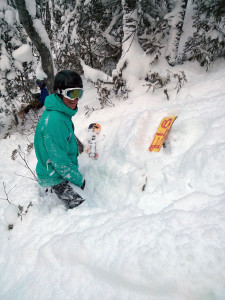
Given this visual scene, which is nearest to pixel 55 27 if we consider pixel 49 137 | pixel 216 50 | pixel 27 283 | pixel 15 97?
pixel 15 97

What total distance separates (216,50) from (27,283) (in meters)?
6.32

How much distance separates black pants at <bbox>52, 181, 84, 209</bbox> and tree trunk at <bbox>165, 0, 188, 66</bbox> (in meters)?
4.95

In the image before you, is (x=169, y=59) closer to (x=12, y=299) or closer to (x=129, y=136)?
(x=129, y=136)

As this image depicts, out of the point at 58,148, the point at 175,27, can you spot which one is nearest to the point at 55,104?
the point at 58,148

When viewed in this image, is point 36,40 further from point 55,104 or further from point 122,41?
point 122,41

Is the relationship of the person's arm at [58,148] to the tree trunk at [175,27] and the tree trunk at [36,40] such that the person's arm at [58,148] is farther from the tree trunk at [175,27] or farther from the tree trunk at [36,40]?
the tree trunk at [175,27]

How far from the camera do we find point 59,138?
2477 mm

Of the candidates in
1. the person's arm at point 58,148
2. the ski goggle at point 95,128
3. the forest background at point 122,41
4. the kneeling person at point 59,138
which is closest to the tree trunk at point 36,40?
the forest background at point 122,41

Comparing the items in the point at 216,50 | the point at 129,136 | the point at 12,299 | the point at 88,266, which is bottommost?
the point at 12,299

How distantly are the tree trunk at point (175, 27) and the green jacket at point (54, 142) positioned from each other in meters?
4.37

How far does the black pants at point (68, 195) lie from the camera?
2.76 meters

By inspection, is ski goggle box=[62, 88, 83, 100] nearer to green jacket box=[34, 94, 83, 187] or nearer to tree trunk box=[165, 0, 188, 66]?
green jacket box=[34, 94, 83, 187]

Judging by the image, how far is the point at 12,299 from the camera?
1767 mm

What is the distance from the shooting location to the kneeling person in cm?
242
